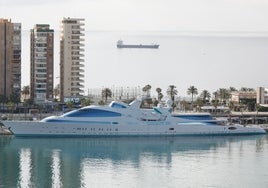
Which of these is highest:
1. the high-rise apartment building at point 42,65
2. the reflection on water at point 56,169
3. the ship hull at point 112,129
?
the high-rise apartment building at point 42,65

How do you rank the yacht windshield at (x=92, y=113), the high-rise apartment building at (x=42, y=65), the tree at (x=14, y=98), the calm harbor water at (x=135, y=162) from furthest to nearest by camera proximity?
the high-rise apartment building at (x=42, y=65) < the tree at (x=14, y=98) < the yacht windshield at (x=92, y=113) < the calm harbor water at (x=135, y=162)

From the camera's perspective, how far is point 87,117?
32.5 meters

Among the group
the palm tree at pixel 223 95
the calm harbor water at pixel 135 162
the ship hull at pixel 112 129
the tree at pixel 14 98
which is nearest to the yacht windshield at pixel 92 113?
the ship hull at pixel 112 129

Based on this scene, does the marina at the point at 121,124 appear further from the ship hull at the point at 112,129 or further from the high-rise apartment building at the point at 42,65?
the high-rise apartment building at the point at 42,65

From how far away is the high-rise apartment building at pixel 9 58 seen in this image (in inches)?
1571

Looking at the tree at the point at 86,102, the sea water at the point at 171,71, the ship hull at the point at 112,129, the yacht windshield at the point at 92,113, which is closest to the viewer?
the ship hull at the point at 112,129

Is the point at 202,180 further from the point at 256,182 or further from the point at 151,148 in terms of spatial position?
the point at 151,148

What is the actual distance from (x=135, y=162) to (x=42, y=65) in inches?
647

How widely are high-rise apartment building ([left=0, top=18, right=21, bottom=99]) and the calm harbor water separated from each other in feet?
27.1

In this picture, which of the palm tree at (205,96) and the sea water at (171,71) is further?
the sea water at (171,71)

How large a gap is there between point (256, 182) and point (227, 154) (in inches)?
235

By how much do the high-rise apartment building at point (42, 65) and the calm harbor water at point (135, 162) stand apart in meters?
9.12

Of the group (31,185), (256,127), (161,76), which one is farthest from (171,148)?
(161,76)

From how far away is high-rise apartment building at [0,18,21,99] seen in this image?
131ft
